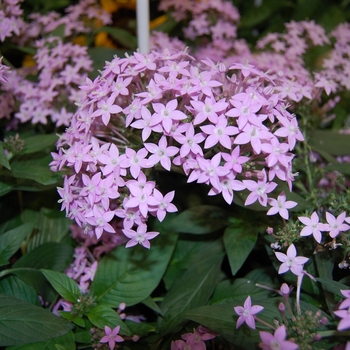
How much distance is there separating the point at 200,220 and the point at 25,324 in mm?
398

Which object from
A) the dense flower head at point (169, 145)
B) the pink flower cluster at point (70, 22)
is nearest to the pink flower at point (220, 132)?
the dense flower head at point (169, 145)

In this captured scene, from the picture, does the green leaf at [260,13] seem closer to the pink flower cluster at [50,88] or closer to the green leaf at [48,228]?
the pink flower cluster at [50,88]

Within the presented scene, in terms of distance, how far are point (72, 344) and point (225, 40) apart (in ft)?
3.29

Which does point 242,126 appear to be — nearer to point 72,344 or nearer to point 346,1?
point 72,344

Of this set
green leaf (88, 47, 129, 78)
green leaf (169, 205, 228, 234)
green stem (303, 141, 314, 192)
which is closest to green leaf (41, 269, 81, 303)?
green leaf (169, 205, 228, 234)

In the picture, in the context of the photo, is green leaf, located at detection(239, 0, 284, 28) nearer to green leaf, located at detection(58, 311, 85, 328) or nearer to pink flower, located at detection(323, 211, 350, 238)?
pink flower, located at detection(323, 211, 350, 238)

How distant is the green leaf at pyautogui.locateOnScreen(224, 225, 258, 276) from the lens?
31.7 inches

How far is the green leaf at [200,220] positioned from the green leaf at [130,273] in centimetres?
4

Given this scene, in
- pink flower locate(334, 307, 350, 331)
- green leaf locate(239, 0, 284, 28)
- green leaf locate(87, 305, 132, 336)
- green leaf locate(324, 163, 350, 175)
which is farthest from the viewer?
green leaf locate(239, 0, 284, 28)

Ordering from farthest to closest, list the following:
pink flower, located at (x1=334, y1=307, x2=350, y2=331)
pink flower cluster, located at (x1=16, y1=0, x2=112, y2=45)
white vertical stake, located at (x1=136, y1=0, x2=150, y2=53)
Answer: pink flower cluster, located at (x1=16, y1=0, x2=112, y2=45) < white vertical stake, located at (x1=136, y1=0, x2=150, y2=53) < pink flower, located at (x1=334, y1=307, x2=350, y2=331)

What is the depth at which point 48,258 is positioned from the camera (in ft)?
2.99

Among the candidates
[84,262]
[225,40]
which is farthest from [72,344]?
[225,40]

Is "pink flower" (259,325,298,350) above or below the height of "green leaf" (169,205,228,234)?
above

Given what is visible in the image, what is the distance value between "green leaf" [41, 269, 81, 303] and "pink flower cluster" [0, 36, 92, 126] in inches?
15.2
